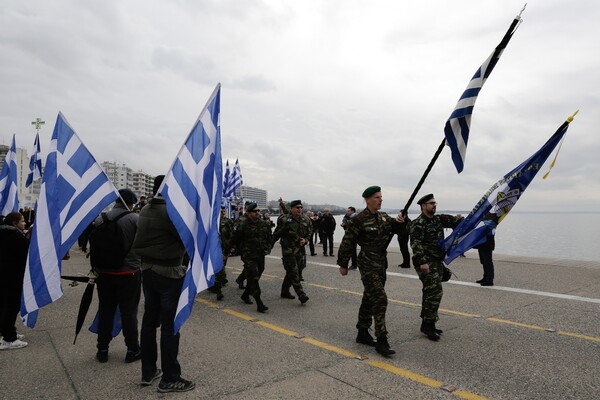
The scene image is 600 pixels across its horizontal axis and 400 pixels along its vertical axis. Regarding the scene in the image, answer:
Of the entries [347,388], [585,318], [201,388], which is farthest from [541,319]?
[201,388]

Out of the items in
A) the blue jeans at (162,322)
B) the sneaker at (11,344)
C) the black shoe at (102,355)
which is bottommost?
the sneaker at (11,344)

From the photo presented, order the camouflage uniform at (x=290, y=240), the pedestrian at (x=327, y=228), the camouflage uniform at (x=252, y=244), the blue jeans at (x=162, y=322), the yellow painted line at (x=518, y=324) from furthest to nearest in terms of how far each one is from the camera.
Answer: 1. the pedestrian at (x=327, y=228)
2. the camouflage uniform at (x=290, y=240)
3. the camouflage uniform at (x=252, y=244)
4. the yellow painted line at (x=518, y=324)
5. the blue jeans at (x=162, y=322)

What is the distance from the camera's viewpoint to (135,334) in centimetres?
466

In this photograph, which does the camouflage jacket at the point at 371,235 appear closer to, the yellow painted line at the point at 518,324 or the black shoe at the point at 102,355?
the yellow painted line at the point at 518,324

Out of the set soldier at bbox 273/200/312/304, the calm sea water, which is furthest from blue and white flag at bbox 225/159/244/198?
soldier at bbox 273/200/312/304

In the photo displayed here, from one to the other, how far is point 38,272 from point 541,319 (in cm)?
694

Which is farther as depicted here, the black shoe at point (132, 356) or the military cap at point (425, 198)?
the military cap at point (425, 198)

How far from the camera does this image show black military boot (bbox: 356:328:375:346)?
204 inches

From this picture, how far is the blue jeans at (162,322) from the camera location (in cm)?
378

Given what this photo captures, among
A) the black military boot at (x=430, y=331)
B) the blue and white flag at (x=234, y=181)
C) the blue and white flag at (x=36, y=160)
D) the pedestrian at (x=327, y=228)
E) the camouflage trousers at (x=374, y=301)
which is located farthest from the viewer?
the blue and white flag at (x=234, y=181)

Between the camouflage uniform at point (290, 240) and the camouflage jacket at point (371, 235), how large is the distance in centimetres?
263

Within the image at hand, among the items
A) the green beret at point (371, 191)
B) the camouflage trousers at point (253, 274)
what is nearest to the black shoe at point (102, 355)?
the camouflage trousers at point (253, 274)

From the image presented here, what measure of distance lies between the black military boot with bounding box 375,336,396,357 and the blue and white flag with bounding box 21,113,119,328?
11.4ft

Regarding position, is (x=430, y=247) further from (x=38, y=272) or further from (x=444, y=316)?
(x=38, y=272)
